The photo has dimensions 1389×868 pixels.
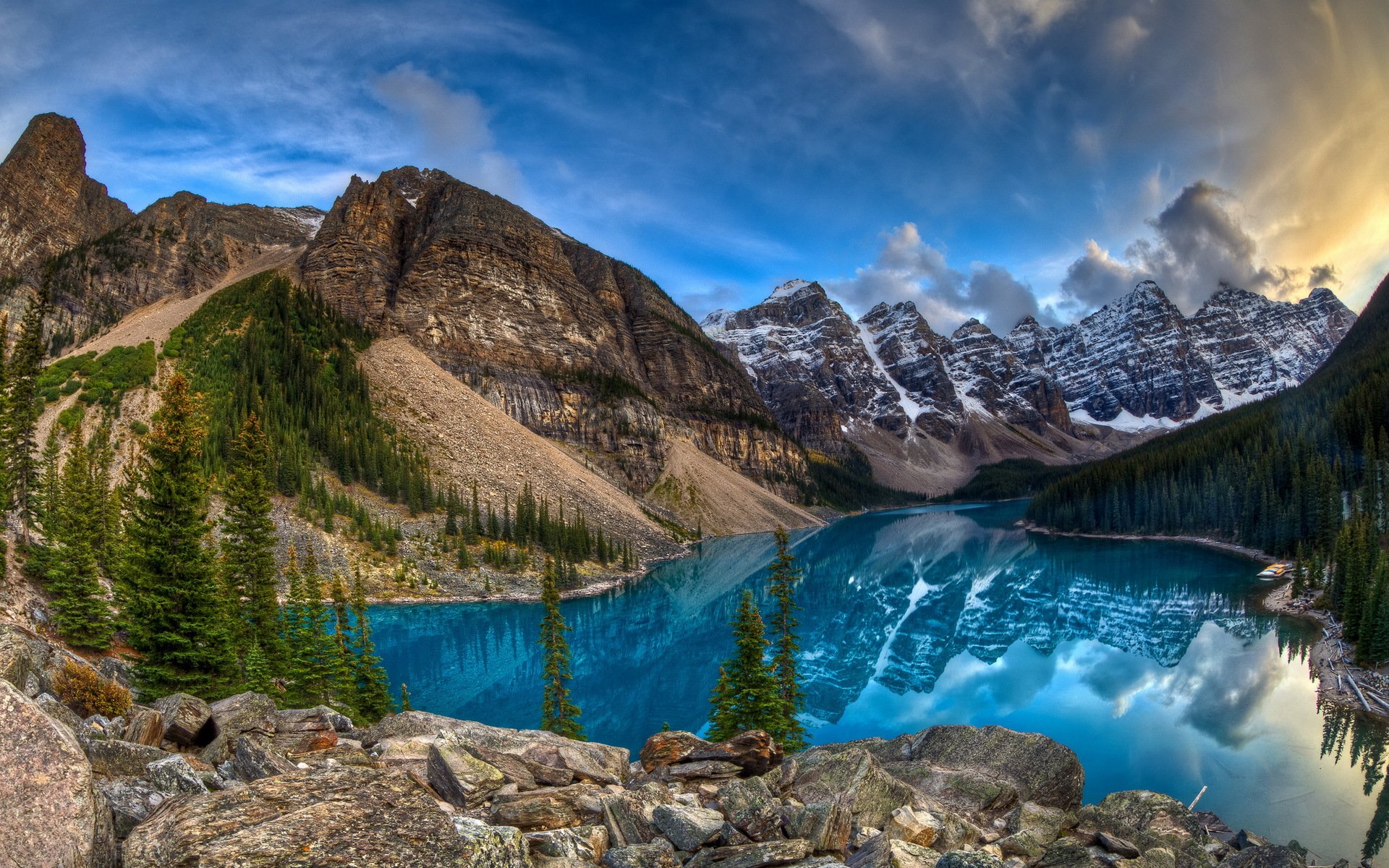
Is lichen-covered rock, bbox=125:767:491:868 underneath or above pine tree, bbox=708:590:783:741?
above

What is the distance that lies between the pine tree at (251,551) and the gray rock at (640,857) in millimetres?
25265

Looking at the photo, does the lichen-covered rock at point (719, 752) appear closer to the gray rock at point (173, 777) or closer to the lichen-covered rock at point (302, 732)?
the lichen-covered rock at point (302, 732)

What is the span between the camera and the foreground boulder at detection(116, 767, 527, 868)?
186 inches

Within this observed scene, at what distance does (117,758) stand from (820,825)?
28.4ft

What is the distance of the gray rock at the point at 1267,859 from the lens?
912 cm

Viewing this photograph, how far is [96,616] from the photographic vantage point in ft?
72.5

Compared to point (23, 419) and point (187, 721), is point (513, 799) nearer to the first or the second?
point (187, 721)

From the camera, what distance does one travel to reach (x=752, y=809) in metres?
8.82

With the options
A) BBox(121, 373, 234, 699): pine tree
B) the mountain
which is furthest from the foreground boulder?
the mountain

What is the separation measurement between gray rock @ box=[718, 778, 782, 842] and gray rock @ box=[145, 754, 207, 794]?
6.31 meters

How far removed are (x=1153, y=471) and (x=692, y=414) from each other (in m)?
103

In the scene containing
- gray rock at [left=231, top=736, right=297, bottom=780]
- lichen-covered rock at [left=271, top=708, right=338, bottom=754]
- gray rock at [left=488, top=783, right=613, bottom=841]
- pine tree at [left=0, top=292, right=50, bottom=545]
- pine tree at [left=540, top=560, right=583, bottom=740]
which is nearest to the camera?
gray rock at [left=488, top=783, right=613, bottom=841]

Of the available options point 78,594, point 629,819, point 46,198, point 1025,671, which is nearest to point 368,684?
point 78,594

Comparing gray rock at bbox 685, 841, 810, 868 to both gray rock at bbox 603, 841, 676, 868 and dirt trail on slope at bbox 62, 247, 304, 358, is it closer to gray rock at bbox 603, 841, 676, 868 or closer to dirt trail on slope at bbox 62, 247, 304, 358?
gray rock at bbox 603, 841, 676, 868
